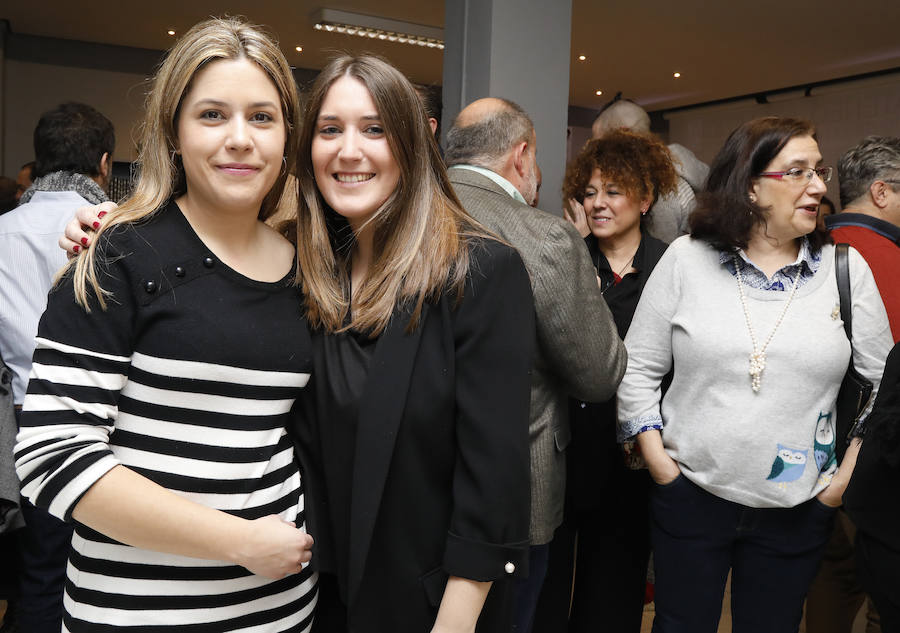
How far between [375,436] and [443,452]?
0.13 m

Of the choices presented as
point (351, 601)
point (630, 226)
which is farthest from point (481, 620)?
point (630, 226)

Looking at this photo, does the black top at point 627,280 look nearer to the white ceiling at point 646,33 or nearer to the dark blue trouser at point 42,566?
the dark blue trouser at point 42,566

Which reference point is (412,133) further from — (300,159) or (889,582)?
(889,582)

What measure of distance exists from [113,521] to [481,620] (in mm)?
636

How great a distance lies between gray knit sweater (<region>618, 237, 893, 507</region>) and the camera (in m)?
1.92

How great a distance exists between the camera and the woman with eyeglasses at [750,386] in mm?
1922

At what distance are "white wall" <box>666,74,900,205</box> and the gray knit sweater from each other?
7.94m

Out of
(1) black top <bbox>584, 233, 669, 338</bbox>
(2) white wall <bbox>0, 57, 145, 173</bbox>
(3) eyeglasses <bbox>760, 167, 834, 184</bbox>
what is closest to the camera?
(3) eyeglasses <bbox>760, 167, 834, 184</bbox>

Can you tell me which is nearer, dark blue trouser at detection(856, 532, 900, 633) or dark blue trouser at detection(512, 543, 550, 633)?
dark blue trouser at detection(856, 532, 900, 633)

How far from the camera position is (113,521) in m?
1.11

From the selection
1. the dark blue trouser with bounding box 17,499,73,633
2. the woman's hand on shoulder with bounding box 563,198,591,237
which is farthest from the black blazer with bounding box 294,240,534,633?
the woman's hand on shoulder with bounding box 563,198,591,237

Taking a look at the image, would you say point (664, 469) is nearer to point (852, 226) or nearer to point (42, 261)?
point (852, 226)

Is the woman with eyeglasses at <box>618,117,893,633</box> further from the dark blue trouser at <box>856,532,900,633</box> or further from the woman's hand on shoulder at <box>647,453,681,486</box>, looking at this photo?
the dark blue trouser at <box>856,532,900,633</box>

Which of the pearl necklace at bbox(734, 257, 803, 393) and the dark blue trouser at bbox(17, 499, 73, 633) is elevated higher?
the pearl necklace at bbox(734, 257, 803, 393)
